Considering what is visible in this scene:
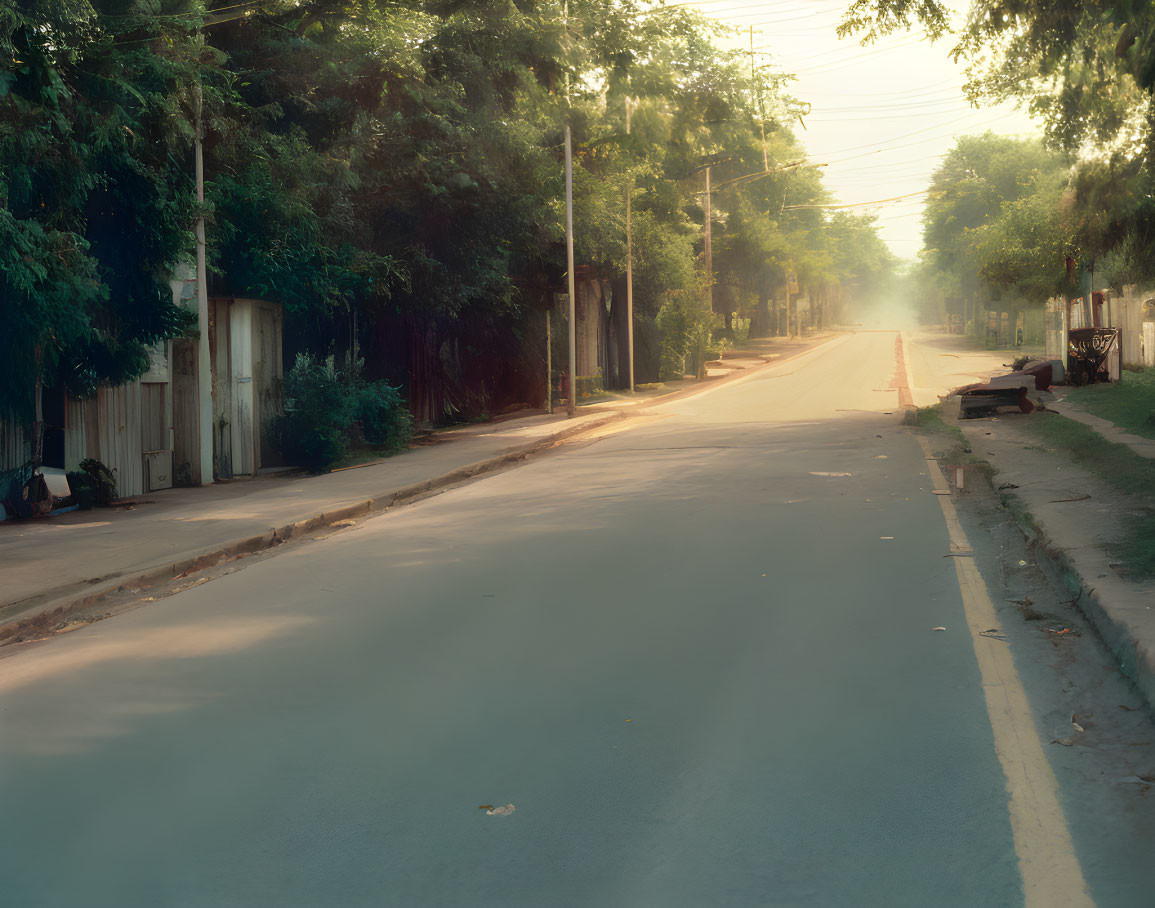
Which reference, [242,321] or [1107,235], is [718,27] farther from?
[242,321]

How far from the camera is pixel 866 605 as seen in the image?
312 inches

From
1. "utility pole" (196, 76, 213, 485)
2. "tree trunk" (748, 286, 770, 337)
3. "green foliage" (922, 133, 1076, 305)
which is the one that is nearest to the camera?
"utility pole" (196, 76, 213, 485)

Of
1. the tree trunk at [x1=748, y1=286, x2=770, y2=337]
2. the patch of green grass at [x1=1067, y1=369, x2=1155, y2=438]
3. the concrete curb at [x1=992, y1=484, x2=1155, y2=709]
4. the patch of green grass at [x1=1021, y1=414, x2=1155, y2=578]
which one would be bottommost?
the concrete curb at [x1=992, y1=484, x2=1155, y2=709]

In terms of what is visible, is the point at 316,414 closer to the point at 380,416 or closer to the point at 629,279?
the point at 380,416

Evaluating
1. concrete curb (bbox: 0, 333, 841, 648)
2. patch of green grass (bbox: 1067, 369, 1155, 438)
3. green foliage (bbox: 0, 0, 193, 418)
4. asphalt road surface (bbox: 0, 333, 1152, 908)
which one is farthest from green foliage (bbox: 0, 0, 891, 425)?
patch of green grass (bbox: 1067, 369, 1155, 438)

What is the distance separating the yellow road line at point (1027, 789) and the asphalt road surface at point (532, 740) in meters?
0.03

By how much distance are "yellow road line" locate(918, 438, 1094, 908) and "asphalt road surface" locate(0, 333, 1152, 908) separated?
0.03 meters

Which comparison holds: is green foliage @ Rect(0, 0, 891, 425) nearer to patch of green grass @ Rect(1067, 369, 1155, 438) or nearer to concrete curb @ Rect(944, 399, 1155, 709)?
concrete curb @ Rect(944, 399, 1155, 709)

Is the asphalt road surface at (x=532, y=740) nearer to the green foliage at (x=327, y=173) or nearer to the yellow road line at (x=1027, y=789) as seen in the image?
the yellow road line at (x=1027, y=789)

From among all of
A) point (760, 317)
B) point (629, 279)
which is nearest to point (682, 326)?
point (629, 279)

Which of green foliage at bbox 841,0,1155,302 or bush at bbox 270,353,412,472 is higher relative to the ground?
green foliage at bbox 841,0,1155,302

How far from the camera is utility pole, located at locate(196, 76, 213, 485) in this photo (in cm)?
1451

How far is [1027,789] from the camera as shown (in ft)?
15.2

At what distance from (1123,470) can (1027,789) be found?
1012 cm
